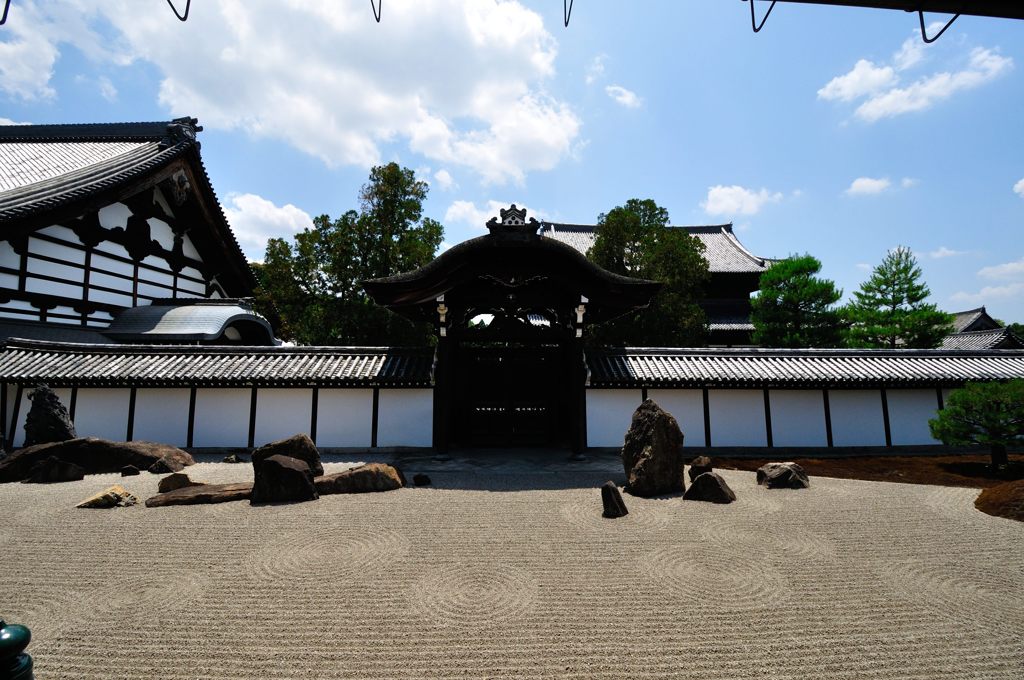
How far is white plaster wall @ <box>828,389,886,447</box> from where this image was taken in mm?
12836

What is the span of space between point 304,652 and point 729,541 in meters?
4.80

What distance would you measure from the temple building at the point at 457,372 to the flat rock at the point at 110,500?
515cm

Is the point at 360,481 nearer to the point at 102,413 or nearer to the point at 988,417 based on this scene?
the point at 102,413

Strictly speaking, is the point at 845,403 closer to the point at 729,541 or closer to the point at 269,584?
the point at 729,541

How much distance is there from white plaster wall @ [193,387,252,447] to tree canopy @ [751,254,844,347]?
21676 mm

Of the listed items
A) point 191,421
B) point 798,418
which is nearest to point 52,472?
point 191,421

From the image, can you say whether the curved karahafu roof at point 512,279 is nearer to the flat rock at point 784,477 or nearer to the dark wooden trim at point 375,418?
the dark wooden trim at point 375,418

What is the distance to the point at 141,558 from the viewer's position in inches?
198

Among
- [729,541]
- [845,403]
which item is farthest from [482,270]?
[845,403]

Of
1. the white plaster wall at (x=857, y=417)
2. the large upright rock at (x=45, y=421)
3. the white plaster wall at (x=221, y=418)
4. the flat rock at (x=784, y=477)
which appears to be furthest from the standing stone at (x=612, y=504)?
the large upright rock at (x=45, y=421)

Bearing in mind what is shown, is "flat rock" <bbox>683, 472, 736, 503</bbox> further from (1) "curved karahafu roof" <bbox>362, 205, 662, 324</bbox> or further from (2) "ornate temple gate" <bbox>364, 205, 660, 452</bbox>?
(1) "curved karahafu roof" <bbox>362, 205, 662, 324</bbox>

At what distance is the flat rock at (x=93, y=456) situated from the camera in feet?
29.4

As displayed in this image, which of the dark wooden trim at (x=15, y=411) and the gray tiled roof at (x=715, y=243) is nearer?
the dark wooden trim at (x=15, y=411)

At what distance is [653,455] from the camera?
806 cm
